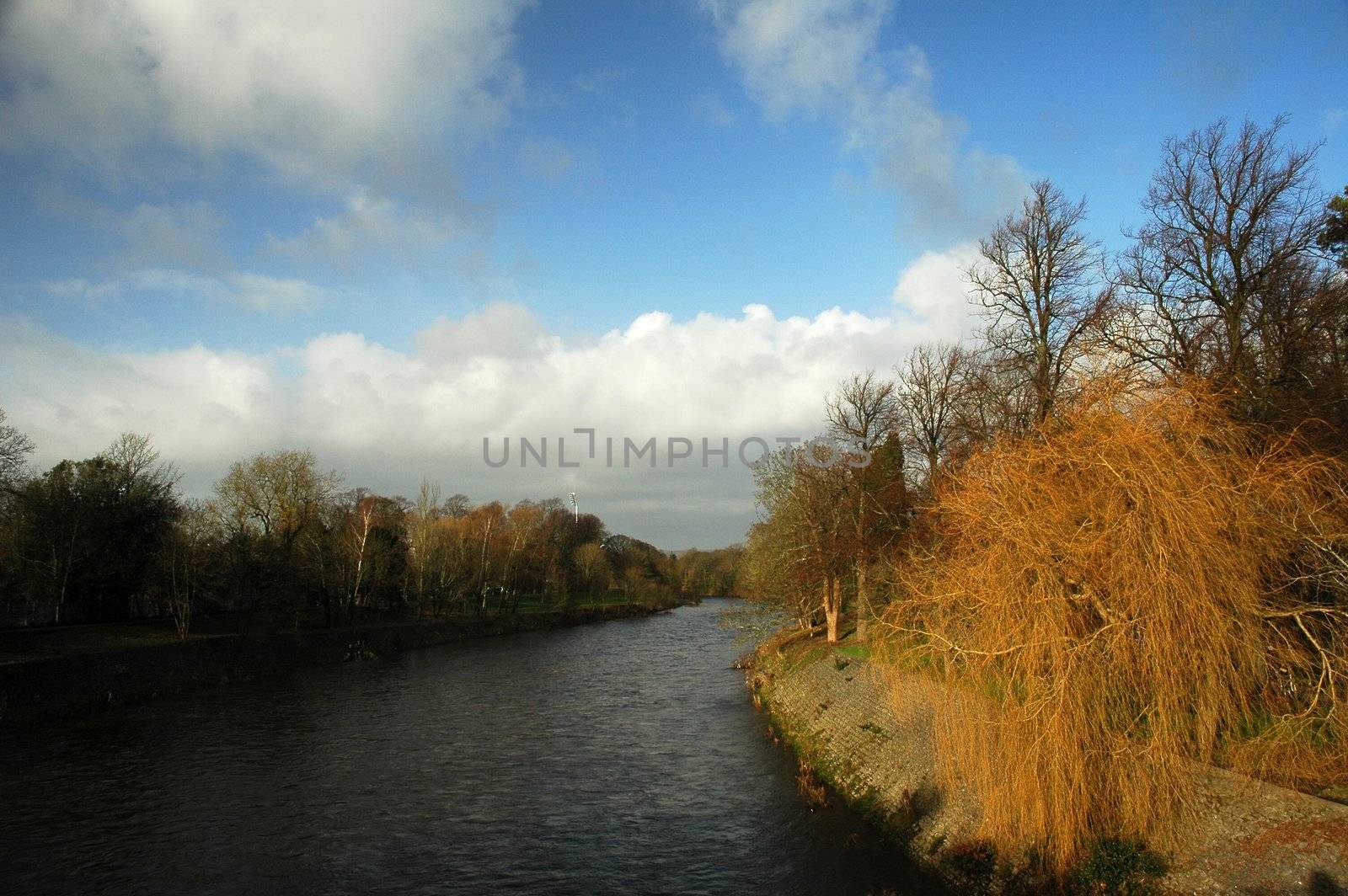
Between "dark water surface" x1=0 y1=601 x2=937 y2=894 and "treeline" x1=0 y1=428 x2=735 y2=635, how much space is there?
1260cm

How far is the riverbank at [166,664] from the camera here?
27938 mm

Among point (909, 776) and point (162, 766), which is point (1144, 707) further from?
point (162, 766)

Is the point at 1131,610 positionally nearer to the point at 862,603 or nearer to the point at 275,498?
the point at 862,603

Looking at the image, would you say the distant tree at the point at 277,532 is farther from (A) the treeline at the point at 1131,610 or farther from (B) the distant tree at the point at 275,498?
(A) the treeline at the point at 1131,610

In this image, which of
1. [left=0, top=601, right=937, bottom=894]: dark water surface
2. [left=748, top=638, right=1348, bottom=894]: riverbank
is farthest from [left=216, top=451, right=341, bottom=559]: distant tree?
[left=748, top=638, right=1348, bottom=894]: riverbank

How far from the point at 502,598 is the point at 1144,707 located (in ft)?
220

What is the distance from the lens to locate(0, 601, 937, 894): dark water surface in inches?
548

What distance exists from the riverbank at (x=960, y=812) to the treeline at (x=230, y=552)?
3436 cm

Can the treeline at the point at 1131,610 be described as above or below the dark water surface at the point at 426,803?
above

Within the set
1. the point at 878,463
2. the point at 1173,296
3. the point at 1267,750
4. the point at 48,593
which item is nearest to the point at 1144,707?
the point at 1267,750

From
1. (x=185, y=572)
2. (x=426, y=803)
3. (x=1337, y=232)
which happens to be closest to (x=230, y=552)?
(x=185, y=572)

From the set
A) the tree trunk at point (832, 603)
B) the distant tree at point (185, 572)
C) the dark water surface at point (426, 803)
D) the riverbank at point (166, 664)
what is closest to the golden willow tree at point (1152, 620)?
the dark water surface at point (426, 803)

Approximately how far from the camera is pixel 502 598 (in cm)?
7262

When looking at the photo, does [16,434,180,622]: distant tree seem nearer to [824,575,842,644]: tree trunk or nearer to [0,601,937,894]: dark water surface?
[0,601,937,894]: dark water surface
